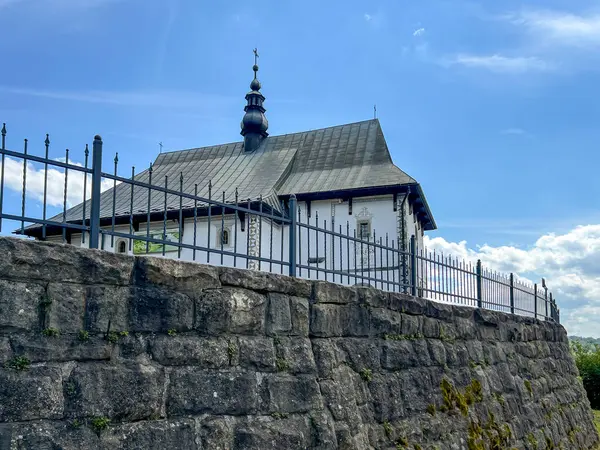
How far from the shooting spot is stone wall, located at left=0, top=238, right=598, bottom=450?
11.4ft

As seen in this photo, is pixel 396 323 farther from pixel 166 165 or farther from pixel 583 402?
pixel 166 165

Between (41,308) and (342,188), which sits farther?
(342,188)

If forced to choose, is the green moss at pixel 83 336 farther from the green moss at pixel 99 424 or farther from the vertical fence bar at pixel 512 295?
the vertical fence bar at pixel 512 295

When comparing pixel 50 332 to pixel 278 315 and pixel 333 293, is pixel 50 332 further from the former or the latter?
pixel 333 293

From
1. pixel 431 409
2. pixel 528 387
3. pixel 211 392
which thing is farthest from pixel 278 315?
pixel 528 387

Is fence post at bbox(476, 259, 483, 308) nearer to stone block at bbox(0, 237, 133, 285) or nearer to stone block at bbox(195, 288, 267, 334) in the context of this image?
stone block at bbox(195, 288, 267, 334)

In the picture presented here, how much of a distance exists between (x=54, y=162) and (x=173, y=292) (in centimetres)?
118

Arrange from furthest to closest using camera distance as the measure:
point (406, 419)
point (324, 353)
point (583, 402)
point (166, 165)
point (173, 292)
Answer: point (166, 165) < point (583, 402) < point (406, 419) < point (324, 353) < point (173, 292)

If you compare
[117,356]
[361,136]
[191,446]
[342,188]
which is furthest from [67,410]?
[361,136]

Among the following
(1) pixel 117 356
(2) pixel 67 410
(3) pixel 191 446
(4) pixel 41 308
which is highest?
(4) pixel 41 308

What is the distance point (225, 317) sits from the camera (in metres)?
4.49

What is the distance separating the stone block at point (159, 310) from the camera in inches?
156

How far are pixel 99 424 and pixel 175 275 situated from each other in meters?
1.11

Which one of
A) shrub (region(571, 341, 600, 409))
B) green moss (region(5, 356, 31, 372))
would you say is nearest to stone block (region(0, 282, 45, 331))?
green moss (region(5, 356, 31, 372))
